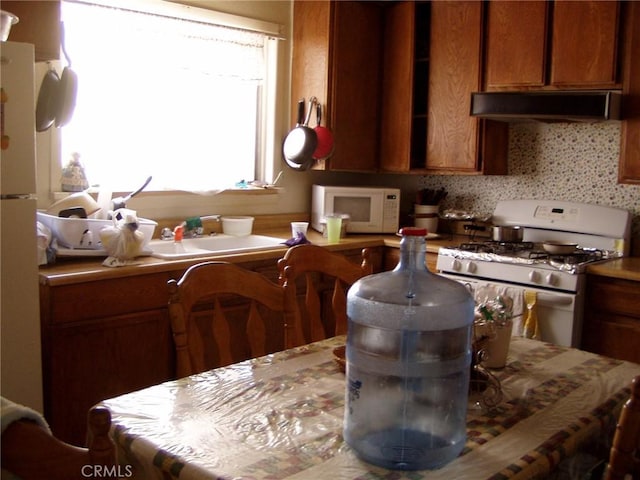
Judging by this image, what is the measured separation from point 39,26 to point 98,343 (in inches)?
44.0

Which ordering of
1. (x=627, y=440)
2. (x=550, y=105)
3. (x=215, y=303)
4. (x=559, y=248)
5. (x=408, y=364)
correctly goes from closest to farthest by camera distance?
(x=627, y=440) → (x=408, y=364) → (x=215, y=303) → (x=550, y=105) → (x=559, y=248)

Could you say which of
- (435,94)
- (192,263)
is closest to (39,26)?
(192,263)

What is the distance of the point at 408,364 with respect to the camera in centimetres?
117

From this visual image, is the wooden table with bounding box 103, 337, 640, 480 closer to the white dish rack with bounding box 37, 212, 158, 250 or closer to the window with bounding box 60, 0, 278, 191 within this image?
the white dish rack with bounding box 37, 212, 158, 250

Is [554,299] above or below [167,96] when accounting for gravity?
below

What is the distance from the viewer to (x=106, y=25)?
3.01 m

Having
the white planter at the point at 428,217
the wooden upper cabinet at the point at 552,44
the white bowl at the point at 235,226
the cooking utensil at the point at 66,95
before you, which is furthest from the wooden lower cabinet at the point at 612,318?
the cooking utensil at the point at 66,95

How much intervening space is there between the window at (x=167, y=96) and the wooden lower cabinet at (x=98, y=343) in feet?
2.41

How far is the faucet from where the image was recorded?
313 centimetres

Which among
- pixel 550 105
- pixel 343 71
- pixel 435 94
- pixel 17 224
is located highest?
pixel 343 71

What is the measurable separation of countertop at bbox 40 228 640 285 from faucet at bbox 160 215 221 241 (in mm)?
409

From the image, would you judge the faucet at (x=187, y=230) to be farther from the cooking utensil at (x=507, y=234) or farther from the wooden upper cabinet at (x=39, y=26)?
the cooking utensil at (x=507, y=234)

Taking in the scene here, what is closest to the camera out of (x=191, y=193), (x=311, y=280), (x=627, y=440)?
(x=627, y=440)

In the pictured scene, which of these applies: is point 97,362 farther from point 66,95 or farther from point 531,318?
point 531,318
